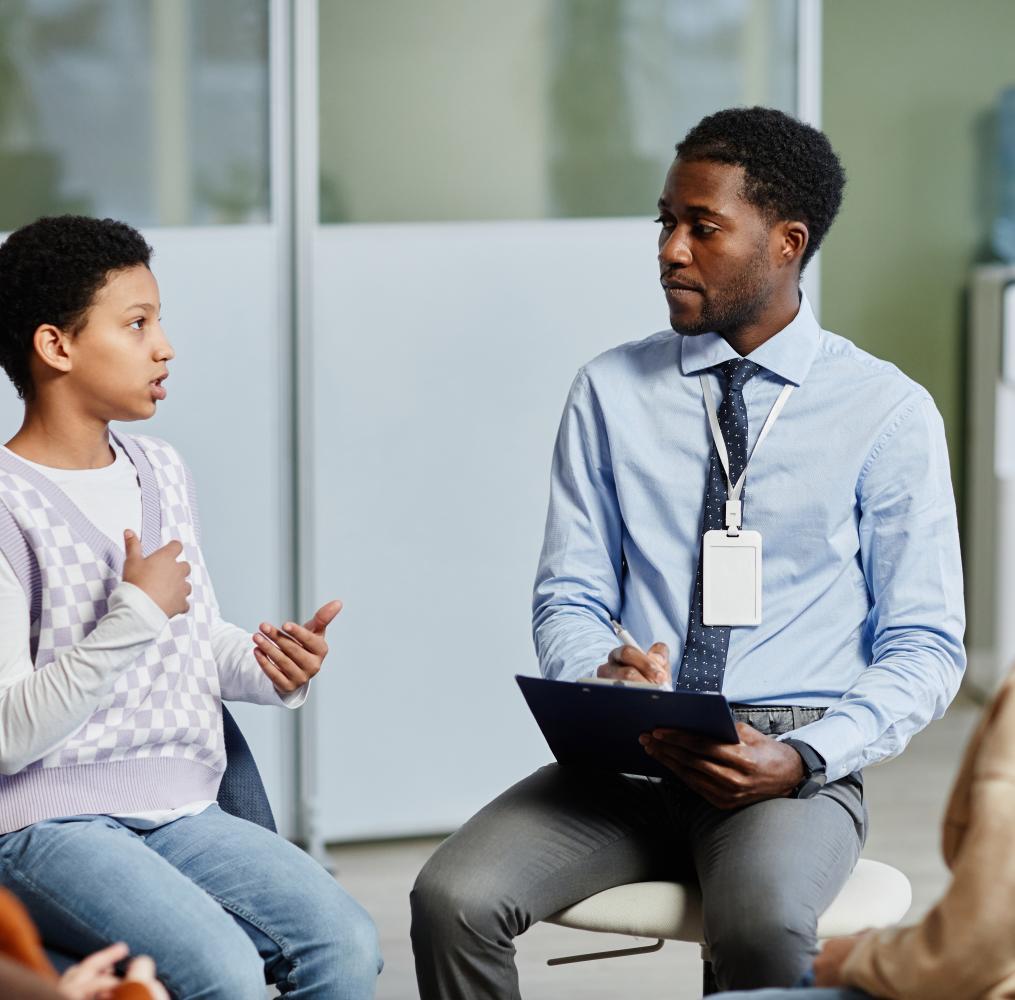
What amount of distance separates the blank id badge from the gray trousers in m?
0.13

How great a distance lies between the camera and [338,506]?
3.50m

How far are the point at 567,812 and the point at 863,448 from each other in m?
0.64

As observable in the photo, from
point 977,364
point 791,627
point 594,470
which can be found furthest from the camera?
point 977,364

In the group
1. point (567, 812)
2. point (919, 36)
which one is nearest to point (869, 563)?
point (567, 812)

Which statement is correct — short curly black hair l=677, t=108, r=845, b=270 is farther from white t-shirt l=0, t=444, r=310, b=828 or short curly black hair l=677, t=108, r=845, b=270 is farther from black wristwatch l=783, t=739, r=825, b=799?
white t-shirt l=0, t=444, r=310, b=828

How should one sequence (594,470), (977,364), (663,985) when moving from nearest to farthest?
1. (594,470)
2. (663,985)
3. (977,364)

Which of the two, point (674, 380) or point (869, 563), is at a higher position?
point (674, 380)

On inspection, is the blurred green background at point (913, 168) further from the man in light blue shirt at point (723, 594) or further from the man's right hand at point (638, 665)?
the man's right hand at point (638, 665)

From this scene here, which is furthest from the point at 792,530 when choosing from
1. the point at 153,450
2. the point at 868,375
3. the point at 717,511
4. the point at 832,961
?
the point at 153,450

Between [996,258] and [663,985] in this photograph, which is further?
[996,258]

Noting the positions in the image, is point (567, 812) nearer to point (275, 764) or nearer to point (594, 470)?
point (594, 470)

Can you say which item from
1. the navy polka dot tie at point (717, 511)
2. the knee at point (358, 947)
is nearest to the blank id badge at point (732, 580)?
the navy polka dot tie at point (717, 511)

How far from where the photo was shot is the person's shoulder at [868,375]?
91.2 inches

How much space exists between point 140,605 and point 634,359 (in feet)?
2.86
